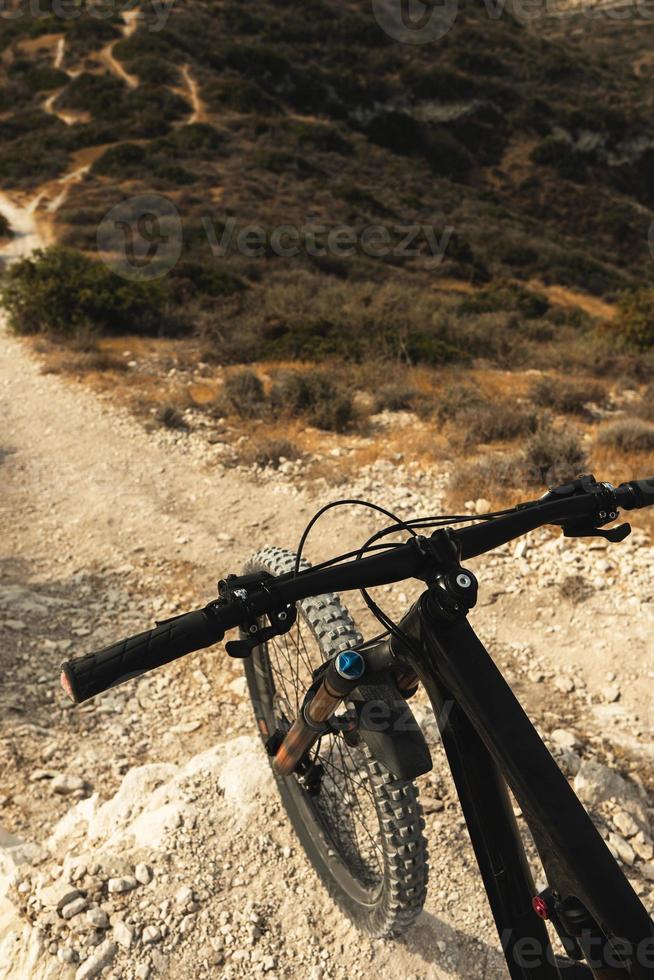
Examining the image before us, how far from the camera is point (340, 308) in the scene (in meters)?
12.9

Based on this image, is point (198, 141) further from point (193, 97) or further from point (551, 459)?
point (551, 459)

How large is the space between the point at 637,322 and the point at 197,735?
1247 centimetres

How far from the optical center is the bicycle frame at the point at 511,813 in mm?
1380

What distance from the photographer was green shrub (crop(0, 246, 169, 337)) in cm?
1177

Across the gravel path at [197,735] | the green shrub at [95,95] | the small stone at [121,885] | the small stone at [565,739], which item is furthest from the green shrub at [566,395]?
the green shrub at [95,95]

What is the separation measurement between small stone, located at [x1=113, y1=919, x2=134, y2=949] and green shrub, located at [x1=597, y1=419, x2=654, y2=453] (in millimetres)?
6505

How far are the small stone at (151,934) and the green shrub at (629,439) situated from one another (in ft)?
21.1

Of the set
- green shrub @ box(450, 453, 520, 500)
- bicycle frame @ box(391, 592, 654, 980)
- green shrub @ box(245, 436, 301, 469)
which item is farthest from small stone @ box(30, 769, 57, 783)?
green shrub @ box(450, 453, 520, 500)

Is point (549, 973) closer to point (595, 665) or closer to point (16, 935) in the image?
point (16, 935)

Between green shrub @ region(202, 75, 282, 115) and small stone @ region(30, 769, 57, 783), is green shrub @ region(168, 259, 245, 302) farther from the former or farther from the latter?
green shrub @ region(202, 75, 282, 115)

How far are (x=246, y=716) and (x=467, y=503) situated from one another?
3311 mm

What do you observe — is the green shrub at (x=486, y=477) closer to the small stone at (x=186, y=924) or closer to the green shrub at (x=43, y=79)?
the small stone at (x=186, y=924)

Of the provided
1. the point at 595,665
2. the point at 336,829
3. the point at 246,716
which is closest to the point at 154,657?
the point at 336,829

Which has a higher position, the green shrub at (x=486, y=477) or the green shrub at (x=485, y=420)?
the green shrub at (x=486, y=477)
